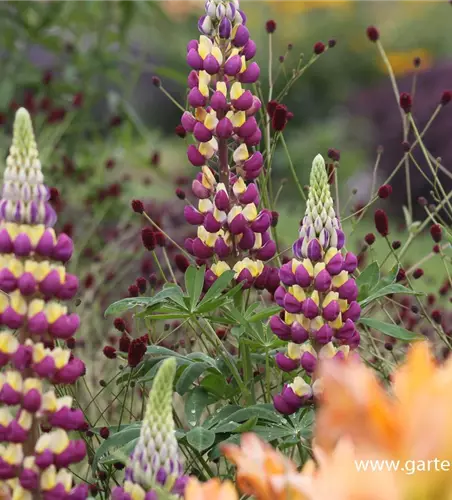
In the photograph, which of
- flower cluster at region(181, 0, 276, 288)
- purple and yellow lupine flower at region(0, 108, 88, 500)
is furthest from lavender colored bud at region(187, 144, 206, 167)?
purple and yellow lupine flower at region(0, 108, 88, 500)

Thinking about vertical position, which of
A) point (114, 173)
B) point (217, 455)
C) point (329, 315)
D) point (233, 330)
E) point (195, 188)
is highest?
point (195, 188)

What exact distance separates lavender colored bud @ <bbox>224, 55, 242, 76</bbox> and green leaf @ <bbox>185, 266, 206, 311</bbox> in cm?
34

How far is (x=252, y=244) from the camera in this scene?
158cm

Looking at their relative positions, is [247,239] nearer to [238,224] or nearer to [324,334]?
[238,224]

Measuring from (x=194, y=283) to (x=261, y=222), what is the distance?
150 mm

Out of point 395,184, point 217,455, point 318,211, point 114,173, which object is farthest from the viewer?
point 395,184

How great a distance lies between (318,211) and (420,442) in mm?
658

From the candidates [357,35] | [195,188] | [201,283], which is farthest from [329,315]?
[357,35]

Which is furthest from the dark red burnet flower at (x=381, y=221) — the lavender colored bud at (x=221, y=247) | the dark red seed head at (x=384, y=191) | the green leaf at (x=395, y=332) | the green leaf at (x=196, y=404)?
the green leaf at (x=196, y=404)

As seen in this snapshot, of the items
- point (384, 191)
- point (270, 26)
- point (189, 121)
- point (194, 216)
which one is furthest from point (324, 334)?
point (270, 26)

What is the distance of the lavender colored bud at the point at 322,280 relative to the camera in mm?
1301

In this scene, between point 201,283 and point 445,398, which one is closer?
point 445,398

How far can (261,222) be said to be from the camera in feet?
5.11

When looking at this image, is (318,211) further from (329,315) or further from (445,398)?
(445,398)
